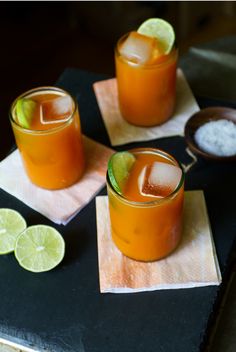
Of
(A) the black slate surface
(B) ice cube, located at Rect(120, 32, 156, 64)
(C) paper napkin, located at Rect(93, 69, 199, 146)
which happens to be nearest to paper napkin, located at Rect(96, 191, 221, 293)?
(A) the black slate surface

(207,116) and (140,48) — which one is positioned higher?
(140,48)

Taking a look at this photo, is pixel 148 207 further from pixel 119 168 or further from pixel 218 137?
pixel 218 137

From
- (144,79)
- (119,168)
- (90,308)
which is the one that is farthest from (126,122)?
(90,308)

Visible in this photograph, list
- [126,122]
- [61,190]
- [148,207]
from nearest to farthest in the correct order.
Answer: [148,207]
[61,190]
[126,122]

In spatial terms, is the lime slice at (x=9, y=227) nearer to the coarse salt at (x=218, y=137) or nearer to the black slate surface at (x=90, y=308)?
the black slate surface at (x=90, y=308)

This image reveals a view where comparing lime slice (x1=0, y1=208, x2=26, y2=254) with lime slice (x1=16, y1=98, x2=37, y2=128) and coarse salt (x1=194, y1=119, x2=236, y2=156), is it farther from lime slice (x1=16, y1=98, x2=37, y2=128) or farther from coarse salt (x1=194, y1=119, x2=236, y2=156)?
coarse salt (x1=194, y1=119, x2=236, y2=156)

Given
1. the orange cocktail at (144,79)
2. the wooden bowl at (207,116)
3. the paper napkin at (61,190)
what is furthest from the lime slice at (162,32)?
the paper napkin at (61,190)
